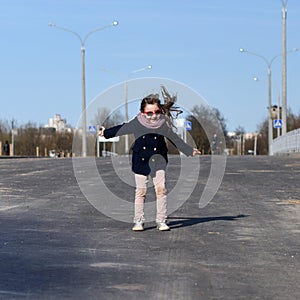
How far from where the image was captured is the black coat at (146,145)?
34.6 feet

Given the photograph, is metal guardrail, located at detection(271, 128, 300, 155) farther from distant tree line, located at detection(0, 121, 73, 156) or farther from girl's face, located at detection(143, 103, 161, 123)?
distant tree line, located at detection(0, 121, 73, 156)

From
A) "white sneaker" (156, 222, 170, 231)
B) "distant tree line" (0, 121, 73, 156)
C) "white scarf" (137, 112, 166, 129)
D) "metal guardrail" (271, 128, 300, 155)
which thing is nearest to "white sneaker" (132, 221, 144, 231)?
"white sneaker" (156, 222, 170, 231)

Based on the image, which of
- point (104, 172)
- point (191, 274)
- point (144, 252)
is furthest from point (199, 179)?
point (191, 274)

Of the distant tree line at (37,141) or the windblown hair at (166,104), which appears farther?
the distant tree line at (37,141)

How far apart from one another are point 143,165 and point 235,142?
166105mm

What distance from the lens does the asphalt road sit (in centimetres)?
684

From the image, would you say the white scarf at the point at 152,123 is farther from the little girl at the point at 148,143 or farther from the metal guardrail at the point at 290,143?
the metal guardrail at the point at 290,143

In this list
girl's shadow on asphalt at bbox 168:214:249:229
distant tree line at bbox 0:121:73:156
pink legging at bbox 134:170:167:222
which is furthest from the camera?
distant tree line at bbox 0:121:73:156

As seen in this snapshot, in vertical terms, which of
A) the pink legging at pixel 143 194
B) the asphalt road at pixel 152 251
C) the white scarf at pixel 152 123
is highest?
the white scarf at pixel 152 123

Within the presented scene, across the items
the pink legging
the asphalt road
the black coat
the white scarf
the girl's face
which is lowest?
the asphalt road

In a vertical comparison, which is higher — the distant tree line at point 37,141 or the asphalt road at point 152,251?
the distant tree line at point 37,141

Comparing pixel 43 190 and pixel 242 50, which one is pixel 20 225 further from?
pixel 242 50

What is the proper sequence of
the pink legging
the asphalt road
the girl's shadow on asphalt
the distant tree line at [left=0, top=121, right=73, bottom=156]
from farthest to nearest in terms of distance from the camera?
the distant tree line at [left=0, top=121, right=73, bottom=156] < the girl's shadow on asphalt < the pink legging < the asphalt road

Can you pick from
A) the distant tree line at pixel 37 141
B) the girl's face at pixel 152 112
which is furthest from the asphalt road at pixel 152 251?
the distant tree line at pixel 37 141
